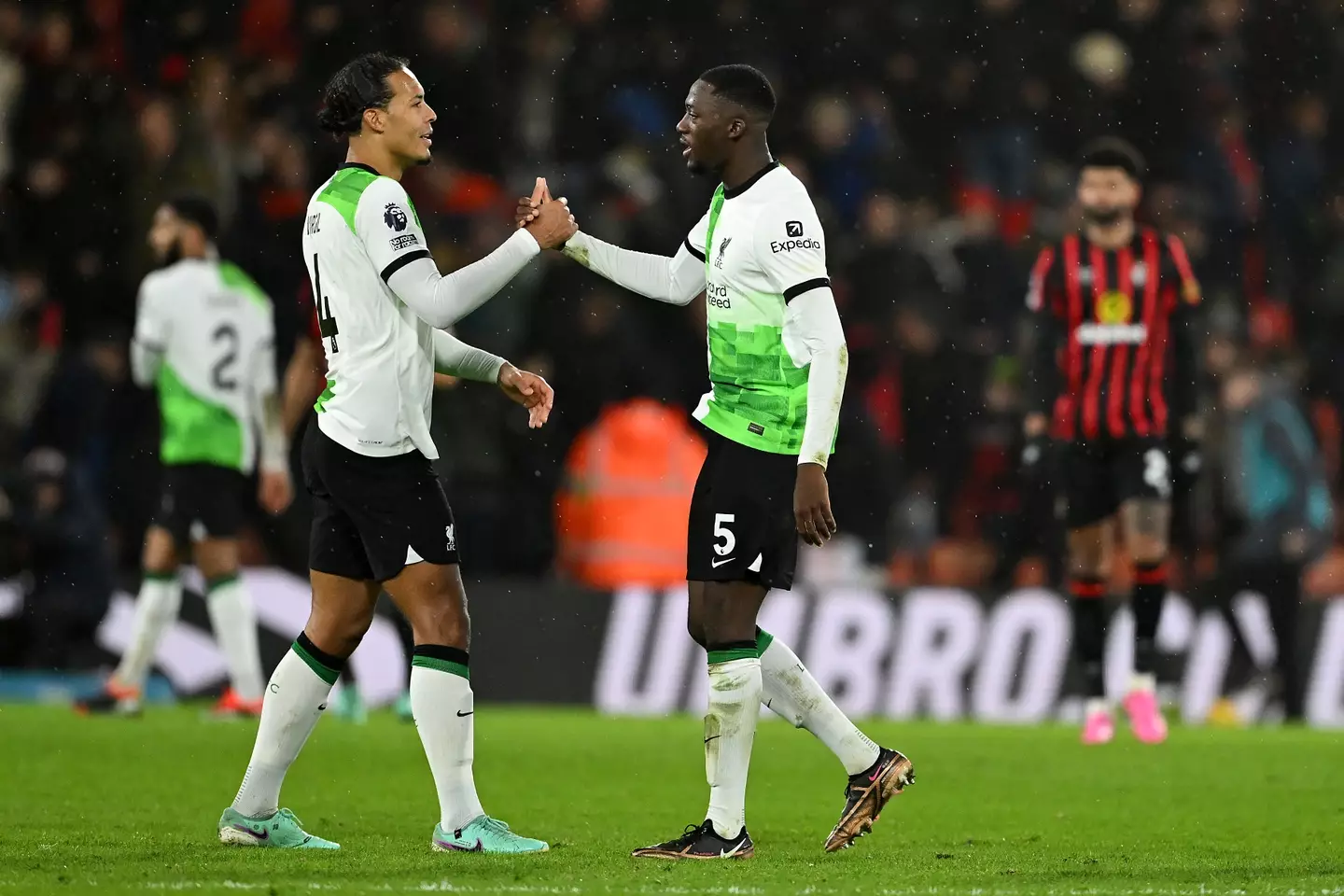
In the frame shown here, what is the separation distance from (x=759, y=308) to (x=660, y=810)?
2105mm

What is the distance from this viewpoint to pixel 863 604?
11914 mm

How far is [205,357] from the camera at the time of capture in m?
10.8

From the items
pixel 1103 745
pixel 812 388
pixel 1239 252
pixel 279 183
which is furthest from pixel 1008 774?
pixel 1239 252

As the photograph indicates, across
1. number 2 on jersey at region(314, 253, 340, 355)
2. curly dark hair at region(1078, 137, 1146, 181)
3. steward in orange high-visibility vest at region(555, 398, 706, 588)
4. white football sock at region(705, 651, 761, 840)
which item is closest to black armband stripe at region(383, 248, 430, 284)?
number 2 on jersey at region(314, 253, 340, 355)

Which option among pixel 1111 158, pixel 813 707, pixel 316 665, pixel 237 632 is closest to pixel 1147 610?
pixel 1111 158

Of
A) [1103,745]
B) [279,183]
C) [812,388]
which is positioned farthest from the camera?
[279,183]

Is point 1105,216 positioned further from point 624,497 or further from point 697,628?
point 697,628

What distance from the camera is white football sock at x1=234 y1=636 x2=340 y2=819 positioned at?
5.84m

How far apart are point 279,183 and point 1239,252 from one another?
6.89m

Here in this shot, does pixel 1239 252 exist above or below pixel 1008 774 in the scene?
above

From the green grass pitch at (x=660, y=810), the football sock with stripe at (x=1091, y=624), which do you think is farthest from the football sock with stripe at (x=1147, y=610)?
the green grass pitch at (x=660, y=810)

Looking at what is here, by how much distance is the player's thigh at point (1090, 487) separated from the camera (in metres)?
10.1

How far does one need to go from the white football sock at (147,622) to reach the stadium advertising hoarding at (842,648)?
127 cm

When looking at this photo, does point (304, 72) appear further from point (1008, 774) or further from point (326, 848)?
point (326, 848)
